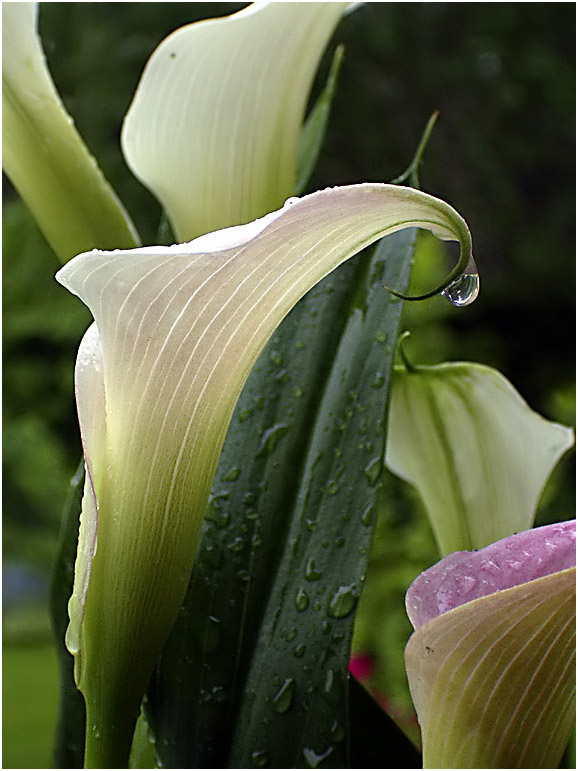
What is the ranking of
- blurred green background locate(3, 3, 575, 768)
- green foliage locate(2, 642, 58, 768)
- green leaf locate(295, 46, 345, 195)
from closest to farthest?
green leaf locate(295, 46, 345, 195), green foliage locate(2, 642, 58, 768), blurred green background locate(3, 3, 575, 768)

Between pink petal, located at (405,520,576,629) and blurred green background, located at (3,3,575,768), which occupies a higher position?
pink petal, located at (405,520,576,629)

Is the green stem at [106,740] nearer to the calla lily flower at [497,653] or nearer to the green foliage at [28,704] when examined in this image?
the calla lily flower at [497,653]

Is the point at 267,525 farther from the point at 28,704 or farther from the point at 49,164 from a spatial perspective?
the point at 28,704

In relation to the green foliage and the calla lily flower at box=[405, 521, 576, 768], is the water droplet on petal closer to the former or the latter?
the calla lily flower at box=[405, 521, 576, 768]

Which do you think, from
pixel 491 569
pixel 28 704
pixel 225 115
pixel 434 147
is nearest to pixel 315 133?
pixel 225 115

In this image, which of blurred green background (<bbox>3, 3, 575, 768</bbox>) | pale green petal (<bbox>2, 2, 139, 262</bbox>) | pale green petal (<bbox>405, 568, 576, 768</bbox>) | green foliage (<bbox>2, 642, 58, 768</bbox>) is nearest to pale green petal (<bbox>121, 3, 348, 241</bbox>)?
pale green petal (<bbox>2, 2, 139, 262</bbox>)

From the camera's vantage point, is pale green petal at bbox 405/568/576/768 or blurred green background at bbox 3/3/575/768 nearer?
pale green petal at bbox 405/568/576/768
